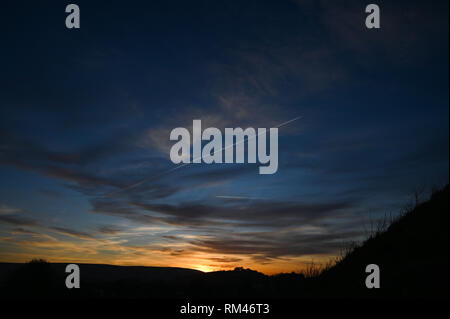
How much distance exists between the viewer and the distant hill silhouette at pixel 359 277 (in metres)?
8.09

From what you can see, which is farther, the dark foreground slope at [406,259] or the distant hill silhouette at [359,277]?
the distant hill silhouette at [359,277]

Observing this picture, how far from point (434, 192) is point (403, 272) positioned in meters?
6.27

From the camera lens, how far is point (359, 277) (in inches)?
415

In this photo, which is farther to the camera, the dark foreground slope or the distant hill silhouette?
the distant hill silhouette

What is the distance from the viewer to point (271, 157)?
580 inches

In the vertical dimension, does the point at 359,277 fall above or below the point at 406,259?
below

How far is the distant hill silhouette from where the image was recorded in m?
8.09

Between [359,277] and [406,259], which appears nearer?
[406,259]
